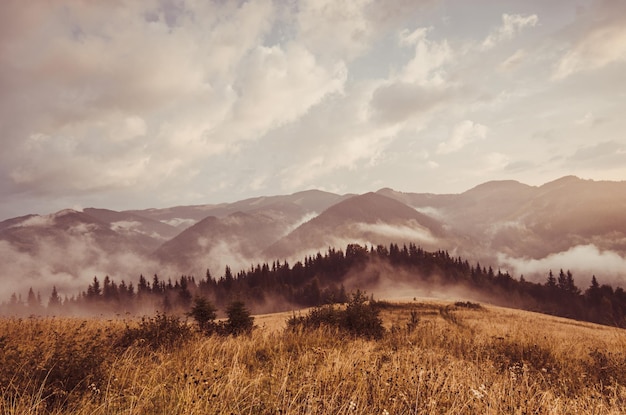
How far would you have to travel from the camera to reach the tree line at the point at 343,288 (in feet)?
430

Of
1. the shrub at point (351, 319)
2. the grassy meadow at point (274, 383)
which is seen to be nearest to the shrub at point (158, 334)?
the grassy meadow at point (274, 383)

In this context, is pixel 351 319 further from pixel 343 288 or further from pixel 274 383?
pixel 343 288

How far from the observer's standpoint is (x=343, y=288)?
117562 millimetres

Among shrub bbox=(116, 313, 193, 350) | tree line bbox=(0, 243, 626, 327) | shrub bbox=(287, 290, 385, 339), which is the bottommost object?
tree line bbox=(0, 243, 626, 327)

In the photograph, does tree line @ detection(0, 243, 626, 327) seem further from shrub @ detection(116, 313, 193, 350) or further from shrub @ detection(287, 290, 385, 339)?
shrub @ detection(116, 313, 193, 350)

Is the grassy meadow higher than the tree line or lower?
higher

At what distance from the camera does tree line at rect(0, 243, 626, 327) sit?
131 meters

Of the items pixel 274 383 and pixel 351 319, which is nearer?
pixel 274 383

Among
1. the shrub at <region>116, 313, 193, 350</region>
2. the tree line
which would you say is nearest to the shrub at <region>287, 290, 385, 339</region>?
the shrub at <region>116, 313, 193, 350</region>

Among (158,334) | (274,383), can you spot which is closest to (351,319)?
(158,334)

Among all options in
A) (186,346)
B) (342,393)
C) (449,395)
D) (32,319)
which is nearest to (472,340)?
(449,395)

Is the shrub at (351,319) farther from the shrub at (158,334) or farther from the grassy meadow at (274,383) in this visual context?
the shrub at (158,334)

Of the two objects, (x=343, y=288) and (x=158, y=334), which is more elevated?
(x=158, y=334)

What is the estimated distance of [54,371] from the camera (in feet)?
17.1
